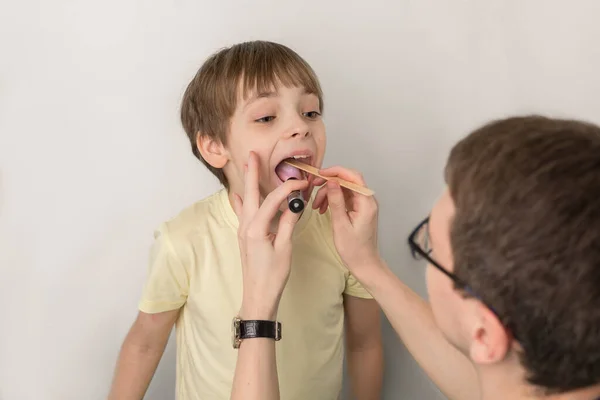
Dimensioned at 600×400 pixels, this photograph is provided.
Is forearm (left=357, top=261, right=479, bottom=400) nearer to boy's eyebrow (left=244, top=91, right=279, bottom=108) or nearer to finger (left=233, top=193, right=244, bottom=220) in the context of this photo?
finger (left=233, top=193, right=244, bottom=220)

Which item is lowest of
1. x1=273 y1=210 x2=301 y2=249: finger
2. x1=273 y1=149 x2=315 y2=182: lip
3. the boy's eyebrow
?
x1=273 y1=210 x2=301 y2=249: finger

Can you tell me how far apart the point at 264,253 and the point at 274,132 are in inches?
8.4

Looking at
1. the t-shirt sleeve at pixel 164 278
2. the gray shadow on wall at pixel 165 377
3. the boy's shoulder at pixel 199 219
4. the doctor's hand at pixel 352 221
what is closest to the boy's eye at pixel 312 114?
the doctor's hand at pixel 352 221

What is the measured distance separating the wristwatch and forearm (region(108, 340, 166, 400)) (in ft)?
0.99

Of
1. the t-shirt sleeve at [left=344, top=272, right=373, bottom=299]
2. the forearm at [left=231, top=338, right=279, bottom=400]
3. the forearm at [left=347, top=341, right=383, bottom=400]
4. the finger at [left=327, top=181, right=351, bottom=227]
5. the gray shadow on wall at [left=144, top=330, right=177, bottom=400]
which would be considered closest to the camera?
the forearm at [left=231, top=338, right=279, bottom=400]

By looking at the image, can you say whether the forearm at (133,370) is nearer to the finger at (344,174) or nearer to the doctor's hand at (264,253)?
the doctor's hand at (264,253)

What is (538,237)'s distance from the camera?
0.54m

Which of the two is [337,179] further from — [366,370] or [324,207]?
[366,370]

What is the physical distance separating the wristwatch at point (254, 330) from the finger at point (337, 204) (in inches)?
8.0

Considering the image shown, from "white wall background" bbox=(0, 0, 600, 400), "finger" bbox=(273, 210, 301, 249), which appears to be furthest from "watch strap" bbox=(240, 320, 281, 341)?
"white wall background" bbox=(0, 0, 600, 400)

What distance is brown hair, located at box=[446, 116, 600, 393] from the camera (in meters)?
0.53

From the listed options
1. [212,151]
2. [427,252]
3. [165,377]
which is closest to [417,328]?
[427,252]

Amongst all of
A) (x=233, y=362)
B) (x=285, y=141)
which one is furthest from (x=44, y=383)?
(x=285, y=141)

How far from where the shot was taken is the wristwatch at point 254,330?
2.67 feet
